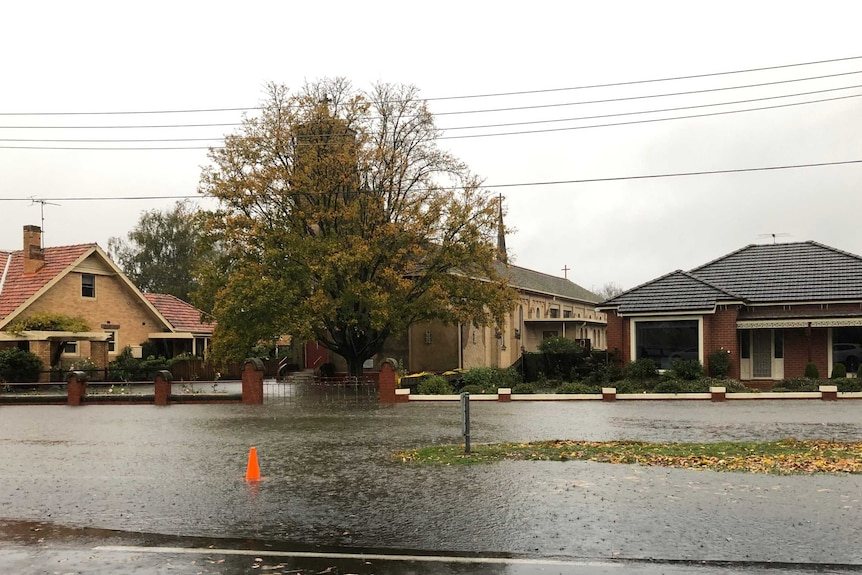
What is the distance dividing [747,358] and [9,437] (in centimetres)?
2693

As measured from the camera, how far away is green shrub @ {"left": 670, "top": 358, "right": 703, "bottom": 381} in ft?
98.6

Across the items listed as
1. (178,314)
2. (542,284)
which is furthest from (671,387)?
(178,314)

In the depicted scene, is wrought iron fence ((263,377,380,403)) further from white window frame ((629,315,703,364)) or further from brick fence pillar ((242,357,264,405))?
white window frame ((629,315,703,364))

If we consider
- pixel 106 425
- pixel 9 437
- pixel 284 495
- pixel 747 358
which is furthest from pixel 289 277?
pixel 284 495

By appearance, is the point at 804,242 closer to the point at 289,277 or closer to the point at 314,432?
the point at 289,277

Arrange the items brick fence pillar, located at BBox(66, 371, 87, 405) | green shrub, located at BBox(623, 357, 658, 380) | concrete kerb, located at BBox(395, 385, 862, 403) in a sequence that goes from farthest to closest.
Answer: green shrub, located at BBox(623, 357, 658, 380), brick fence pillar, located at BBox(66, 371, 87, 405), concrete kerb, located at BBox(395, 385, 862, 403)

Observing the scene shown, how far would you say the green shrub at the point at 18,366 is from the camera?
1345 inches

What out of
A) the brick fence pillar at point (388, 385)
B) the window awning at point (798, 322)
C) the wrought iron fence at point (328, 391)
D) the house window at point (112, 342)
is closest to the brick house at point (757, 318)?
the window awning at point (798, 322)

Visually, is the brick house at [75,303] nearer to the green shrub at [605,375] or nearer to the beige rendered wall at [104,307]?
the beige rendered wall at [104,307]

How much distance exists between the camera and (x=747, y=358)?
1283 inches

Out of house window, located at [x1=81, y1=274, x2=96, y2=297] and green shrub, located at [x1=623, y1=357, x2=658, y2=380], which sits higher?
house window, located at [x1=81, y1=274, x2=96, y2=297]

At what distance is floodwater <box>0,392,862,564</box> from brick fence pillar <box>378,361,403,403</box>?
8.51 metres

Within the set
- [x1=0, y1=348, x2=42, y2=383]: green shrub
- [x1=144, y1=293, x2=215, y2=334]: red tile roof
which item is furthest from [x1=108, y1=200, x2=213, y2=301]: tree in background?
[x1=0, y1=348, x2=42, y2=383]: green shrub

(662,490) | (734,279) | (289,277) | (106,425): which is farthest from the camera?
(734,279)
